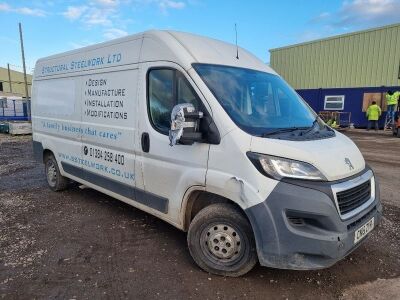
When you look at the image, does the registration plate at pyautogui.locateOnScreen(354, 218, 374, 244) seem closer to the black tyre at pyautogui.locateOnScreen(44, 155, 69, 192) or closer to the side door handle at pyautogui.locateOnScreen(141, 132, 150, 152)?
→ the side door handle at pyautogui.locateOnScreen(141, 132, 150, 152)

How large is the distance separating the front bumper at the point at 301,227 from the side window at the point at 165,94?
1243mm

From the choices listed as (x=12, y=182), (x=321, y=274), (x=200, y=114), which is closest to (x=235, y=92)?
(x=200, y=114)

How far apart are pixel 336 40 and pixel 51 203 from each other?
2248 centimetres

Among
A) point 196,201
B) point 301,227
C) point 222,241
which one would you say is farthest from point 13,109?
point 301,227

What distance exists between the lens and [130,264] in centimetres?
379

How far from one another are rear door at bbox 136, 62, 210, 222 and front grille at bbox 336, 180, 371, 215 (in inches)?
50.3

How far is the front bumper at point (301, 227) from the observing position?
2934mm

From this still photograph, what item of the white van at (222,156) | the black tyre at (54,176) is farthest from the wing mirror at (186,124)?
the black tyre at (54,176)

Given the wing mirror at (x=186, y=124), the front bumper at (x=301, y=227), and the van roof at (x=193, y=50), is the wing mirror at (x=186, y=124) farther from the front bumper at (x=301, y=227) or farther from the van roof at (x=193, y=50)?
the front bumper at (x=301, y=227)

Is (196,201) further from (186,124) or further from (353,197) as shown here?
(353,197)

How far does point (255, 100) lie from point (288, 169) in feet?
3.43

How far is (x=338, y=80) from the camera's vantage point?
23562 millimetres

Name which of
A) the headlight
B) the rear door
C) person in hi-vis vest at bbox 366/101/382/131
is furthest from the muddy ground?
person in hi-vis vest at bbox 366/101/382/131

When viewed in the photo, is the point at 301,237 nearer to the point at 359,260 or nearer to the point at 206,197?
the point at 206,197
